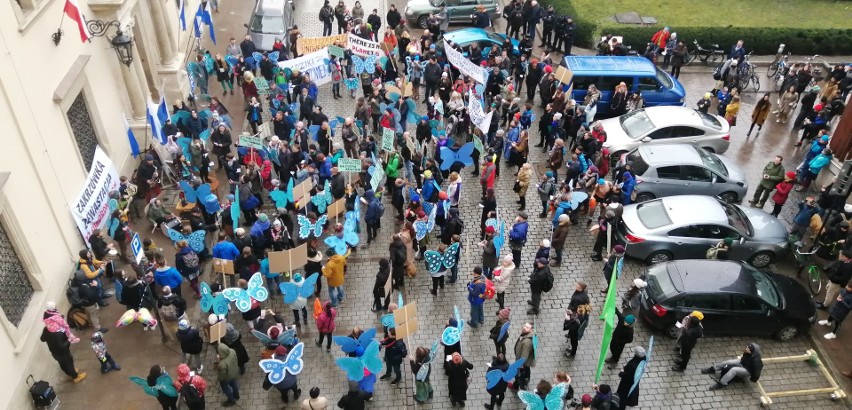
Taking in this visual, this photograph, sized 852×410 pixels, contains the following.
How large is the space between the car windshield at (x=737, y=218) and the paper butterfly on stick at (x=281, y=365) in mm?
9339

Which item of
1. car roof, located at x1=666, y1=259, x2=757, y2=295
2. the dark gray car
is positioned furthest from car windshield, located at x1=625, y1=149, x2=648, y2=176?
car roof, located at x1=666, y1=259, x2=757, y2=295

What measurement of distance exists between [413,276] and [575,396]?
4.20 metres

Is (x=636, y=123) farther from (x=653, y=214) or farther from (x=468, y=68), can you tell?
(x=468, y=68)

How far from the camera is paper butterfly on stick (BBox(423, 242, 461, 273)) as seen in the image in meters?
12.6

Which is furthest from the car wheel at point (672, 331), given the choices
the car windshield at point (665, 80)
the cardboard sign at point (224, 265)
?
the car windshield at point (665, 80)

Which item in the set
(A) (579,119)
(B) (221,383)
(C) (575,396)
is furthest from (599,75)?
(B) (221,383)

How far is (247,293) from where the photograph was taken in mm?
11156

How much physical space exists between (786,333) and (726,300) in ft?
5.31

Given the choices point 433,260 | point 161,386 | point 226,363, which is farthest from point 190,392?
point 433,260

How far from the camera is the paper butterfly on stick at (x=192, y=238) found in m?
12.8

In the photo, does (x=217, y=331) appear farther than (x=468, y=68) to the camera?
No

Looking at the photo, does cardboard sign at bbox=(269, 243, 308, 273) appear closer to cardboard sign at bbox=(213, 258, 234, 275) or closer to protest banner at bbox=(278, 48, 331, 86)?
cardboard sign at bbox=(213, 258, 234, 275)

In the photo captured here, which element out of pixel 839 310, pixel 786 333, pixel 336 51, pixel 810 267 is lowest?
pixel 786 333

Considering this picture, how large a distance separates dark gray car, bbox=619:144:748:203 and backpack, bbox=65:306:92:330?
1213 cm
